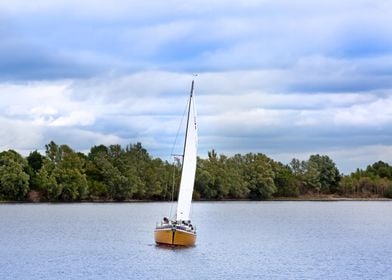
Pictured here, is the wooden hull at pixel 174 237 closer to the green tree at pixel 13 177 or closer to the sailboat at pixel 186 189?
the sailboat at pixel 186 189

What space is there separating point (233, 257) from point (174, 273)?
13.3 meters

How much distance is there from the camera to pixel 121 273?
60156 mm

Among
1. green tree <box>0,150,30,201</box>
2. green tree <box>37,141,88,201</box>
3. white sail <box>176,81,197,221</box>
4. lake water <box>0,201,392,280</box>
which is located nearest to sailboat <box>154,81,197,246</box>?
white sail <box>176,81,197,221</box>

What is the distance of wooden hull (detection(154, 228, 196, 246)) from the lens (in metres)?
71.9

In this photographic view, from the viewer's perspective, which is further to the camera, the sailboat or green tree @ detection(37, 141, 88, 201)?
green tree @ detection(37, 141, 88, 201)

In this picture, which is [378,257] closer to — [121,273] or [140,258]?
[140,258]

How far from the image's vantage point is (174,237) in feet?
237

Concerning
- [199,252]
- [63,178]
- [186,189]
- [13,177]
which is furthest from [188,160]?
[63,178]

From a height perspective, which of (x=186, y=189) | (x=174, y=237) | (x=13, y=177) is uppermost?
(x=13, y=177)

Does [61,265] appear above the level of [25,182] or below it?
below

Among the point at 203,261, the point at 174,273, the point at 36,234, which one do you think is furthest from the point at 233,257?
the point at 36,234

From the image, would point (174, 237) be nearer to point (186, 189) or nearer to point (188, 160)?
point (186, 189)

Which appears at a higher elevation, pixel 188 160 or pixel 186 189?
pixel 188 160

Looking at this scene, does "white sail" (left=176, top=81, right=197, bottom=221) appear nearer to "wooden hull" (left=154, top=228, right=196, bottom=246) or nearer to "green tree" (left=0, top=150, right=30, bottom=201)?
"wooden hull" (left=154, top=228, right=196, bottom=246)
